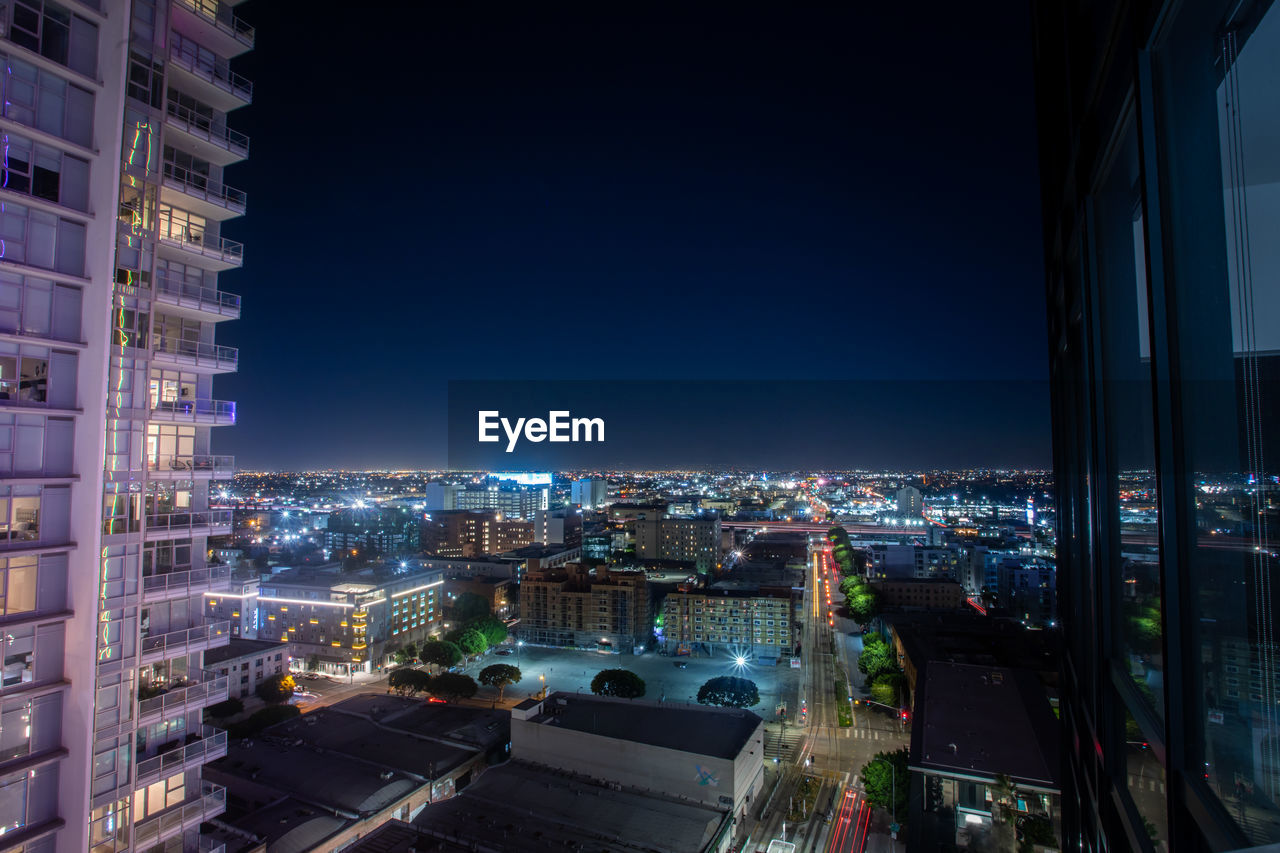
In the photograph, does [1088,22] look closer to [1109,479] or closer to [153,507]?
[1109,479]

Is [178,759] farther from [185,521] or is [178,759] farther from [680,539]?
[680,539]

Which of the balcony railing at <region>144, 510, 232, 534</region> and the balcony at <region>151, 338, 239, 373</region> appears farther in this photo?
the balcony at <region>151, 338, 239, 373</region>

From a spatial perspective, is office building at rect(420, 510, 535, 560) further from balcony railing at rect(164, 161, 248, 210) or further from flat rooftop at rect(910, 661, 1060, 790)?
balcony railing at rect(164, 161, 248, 210)

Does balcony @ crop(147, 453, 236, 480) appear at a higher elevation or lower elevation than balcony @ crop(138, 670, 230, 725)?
higher

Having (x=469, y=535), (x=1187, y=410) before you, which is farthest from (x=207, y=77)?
(x=469, y=535)

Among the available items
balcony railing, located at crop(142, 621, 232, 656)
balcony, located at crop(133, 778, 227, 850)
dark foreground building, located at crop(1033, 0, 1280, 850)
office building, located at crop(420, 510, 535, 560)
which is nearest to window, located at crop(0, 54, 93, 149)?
balcony railing, located at crop(142, 621, 232, 656)

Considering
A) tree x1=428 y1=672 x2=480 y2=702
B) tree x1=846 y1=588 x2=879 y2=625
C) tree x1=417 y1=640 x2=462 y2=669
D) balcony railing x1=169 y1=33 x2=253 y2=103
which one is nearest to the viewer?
balcony railing x1=169 y1=33 x2=253 y2=103

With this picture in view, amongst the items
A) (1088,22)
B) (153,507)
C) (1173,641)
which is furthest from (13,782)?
(1088,22)
